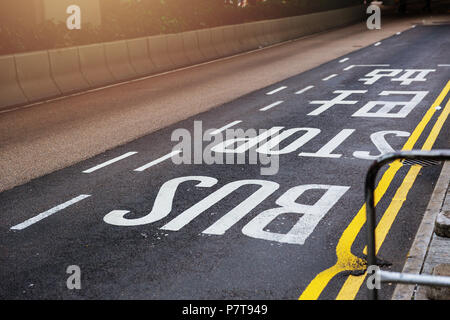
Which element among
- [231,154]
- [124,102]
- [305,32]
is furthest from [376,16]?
[231,154]

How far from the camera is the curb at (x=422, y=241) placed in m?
4.90

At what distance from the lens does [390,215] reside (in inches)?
265

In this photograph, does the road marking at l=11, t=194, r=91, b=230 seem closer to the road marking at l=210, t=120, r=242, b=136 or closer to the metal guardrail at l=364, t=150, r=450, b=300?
the road marking at l=210, t=120, r=242, b=136

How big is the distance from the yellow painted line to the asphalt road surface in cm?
2

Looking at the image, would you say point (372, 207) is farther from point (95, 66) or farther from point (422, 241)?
point (95, 66)

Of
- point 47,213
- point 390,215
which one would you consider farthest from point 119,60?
point 390,215

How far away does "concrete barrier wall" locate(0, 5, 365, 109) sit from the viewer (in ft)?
48.3

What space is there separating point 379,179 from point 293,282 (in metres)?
3.26

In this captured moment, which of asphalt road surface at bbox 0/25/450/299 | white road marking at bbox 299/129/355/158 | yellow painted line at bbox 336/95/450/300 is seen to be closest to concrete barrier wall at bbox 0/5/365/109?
asphalt road surface at bbox 0/25/450/299

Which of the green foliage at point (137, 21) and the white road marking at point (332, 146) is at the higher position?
the green foliage at point (137, 21)

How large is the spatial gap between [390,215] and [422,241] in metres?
0.89

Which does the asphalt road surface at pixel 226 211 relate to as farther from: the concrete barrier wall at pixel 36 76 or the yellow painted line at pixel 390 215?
the concrete barrier wall at pixel 36 76

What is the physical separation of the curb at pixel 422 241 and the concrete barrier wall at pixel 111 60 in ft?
34.1

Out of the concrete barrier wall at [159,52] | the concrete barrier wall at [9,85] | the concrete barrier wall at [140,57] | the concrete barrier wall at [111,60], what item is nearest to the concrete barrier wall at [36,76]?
the concrete barrier wall at [111,60]
